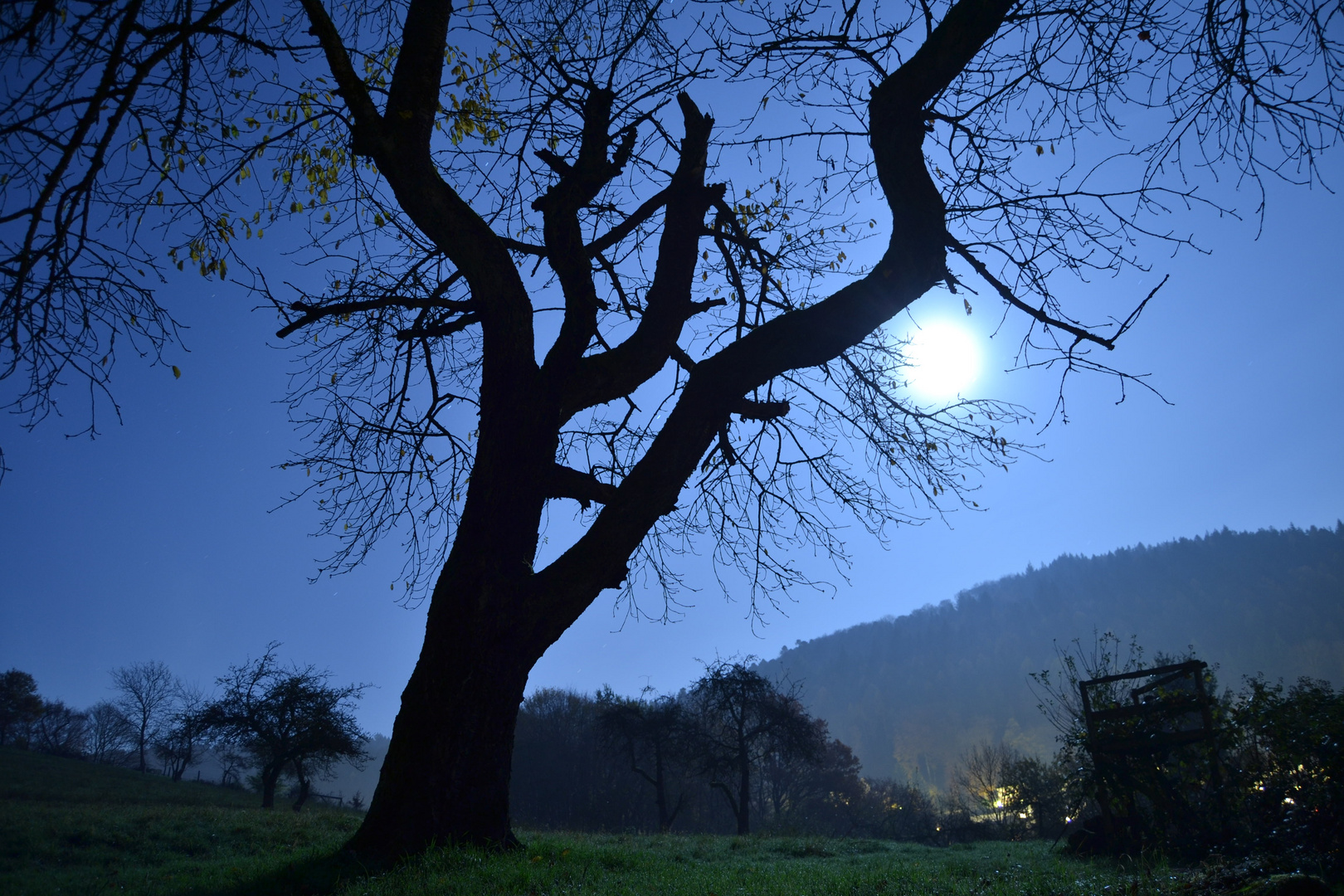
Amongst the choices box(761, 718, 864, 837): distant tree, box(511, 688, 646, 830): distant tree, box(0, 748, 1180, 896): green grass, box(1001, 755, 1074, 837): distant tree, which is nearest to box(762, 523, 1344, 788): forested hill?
box(761, 718, 864, 837): distant tree

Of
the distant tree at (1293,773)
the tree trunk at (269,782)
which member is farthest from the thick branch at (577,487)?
the tree trunk at (269,782)

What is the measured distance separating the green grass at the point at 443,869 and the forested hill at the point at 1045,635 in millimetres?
124976

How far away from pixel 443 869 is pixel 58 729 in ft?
237

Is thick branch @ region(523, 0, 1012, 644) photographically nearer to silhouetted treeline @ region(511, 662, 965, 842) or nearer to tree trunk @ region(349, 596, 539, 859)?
tree trunk @ region(349, 596, 539, 859)

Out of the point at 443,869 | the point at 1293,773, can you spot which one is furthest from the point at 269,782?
the point at 1293,773

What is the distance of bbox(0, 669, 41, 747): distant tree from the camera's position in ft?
150

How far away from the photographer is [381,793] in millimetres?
3969

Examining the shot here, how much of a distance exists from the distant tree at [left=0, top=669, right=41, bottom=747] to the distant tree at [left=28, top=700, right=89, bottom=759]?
3.54 feet

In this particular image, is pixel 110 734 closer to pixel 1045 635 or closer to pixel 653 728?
pixel 653 728

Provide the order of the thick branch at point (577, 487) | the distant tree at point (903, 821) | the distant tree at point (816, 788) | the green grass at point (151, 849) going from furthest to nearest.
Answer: the distant tree at point (816, 788), the distant tree at point (903, 821), the thick branch at point (577, 487), the green grass at point (151, 849)

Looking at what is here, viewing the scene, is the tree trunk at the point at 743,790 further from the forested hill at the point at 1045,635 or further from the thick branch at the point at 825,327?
the forested hill at the point at 1045,635

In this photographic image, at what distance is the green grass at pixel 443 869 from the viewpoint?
11.3ft

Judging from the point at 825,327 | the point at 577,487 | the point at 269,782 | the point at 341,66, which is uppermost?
the point at 341,66

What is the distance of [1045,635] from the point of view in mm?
150750
